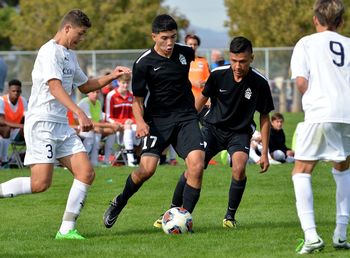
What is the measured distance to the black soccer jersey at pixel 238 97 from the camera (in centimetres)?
1071

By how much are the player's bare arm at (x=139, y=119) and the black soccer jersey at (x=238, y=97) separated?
896 millimetres

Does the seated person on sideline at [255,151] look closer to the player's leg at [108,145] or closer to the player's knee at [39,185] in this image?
the player's leg at [108,145]

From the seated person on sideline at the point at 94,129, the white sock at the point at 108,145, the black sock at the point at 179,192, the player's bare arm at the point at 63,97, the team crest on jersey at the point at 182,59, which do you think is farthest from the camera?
the white sock at the point at 108,145

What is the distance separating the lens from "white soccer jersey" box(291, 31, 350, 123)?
8273 millimetres

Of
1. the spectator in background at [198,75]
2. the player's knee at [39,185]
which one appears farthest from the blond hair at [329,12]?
the spectator in background at [198,75]

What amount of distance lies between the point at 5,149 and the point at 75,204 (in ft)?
31.9

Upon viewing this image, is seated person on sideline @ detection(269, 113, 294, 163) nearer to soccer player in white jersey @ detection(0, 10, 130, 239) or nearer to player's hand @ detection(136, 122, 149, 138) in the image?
player's hand @ detection(136, 122, 149, 138)

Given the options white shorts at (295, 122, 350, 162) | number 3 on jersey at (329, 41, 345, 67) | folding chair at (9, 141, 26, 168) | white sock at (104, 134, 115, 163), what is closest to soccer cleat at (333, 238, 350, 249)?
white shorts at (295, 122, 350, 162)

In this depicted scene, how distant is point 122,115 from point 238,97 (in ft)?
32.0

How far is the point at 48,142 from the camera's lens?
959cm

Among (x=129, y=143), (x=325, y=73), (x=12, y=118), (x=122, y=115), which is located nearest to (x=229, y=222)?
(x=325, y=73)

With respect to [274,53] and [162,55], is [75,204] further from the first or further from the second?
[274,53]

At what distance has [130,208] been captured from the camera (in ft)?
41.0

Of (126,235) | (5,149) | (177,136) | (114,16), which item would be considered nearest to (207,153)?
(177,136)
